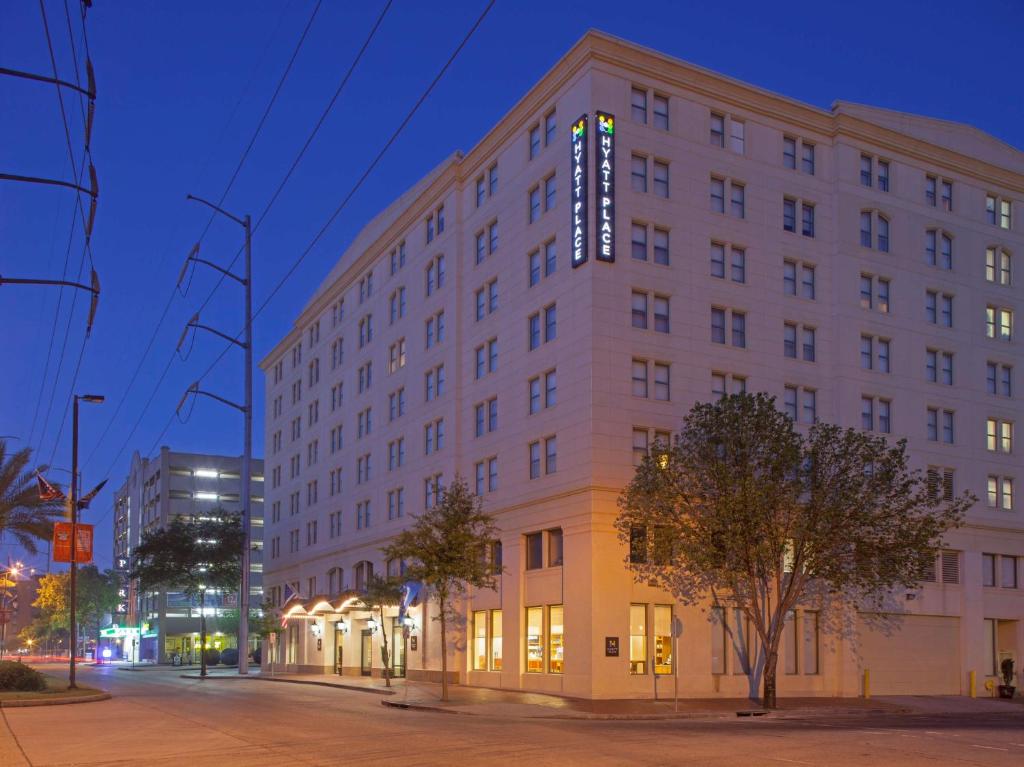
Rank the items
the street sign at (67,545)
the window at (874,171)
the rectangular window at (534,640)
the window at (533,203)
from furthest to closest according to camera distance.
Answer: the window at (874,171) < the window at (533,203) < the rectangular window at (534,640) < the street sign at (67,545)

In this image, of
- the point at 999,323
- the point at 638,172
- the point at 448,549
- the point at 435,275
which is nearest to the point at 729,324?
the point at 638,172

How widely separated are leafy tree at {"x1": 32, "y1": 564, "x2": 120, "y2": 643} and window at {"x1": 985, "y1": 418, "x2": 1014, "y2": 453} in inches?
3763

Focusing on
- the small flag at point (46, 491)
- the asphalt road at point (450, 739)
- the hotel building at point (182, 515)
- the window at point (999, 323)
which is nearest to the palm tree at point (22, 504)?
the small flag at point (46, 491)

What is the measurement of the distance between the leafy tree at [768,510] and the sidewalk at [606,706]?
2.10m

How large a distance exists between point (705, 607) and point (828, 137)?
2110cm

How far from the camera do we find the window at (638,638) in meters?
40.8

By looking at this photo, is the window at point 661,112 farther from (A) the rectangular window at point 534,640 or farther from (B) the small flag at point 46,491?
(B) the small flag at point 46,491

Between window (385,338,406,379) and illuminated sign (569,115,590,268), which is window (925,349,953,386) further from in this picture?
window (385,338,406,379)

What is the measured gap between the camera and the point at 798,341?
1842 inches

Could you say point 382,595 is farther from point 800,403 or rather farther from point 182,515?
point 182,515

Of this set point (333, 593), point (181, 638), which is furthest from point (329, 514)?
point (181, 638)

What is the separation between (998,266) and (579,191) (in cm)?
2327

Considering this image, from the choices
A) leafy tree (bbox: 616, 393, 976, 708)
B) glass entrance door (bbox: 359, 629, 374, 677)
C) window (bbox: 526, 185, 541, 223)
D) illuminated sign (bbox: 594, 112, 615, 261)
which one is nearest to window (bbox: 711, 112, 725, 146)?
illuminated sign (bbox: 594, 112, 615, 261)

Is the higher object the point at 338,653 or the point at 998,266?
the point at 998,266
